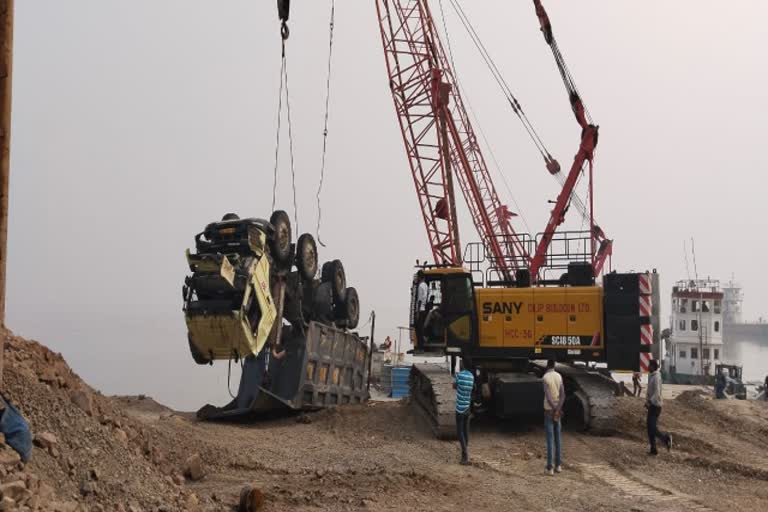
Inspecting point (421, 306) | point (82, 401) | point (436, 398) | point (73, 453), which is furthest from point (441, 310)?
point (73, 453)

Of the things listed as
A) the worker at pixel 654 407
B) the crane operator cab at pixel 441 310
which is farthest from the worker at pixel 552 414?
the crane operator cab at pixel 441 310

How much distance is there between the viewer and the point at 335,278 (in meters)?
18.4

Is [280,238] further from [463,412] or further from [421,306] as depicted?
[463,412]

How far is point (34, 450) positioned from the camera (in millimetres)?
6477

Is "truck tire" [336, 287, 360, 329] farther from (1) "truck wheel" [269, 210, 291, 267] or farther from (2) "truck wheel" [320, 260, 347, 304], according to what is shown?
(1) "truck wheel" [269, 210, 291, 267]

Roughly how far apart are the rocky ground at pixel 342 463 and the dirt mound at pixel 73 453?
17 millimetres

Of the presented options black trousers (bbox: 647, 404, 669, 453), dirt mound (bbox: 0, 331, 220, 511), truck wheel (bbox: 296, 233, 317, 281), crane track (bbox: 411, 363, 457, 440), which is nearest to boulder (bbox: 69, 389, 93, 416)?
dirt mound (bbox: 0, 331, 220, 511)

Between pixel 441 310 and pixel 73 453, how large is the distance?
9529mm

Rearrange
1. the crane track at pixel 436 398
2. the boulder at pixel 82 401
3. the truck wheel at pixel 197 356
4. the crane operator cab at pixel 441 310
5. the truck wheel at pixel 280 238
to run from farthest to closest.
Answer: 1. the crane operator cab at pixel 441 310
2. the truck wheel at pixel 280 238
3. the crane track at pixel 436 398
4. the truck wheel at pixel 197 356
5. the boulder at pixel 82 401

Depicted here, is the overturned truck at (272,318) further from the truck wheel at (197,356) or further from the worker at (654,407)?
the worker at (654,407)

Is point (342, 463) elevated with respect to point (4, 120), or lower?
lower

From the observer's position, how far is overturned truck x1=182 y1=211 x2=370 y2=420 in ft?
41.4

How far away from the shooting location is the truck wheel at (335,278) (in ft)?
60.1

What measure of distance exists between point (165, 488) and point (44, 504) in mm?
1908
